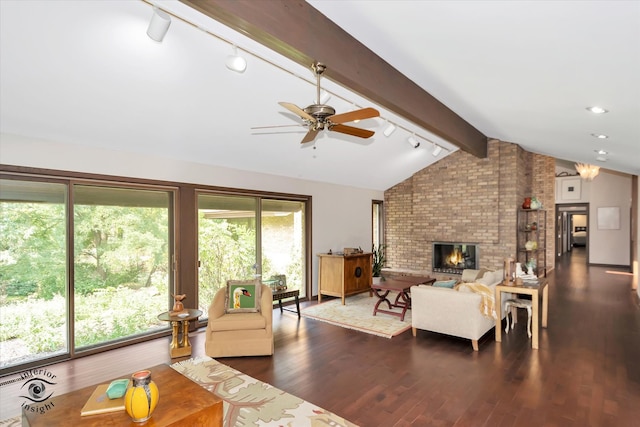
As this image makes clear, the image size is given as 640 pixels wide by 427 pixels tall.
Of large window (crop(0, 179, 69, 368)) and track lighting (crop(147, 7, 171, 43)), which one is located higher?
track lighting (crop(147, 7, 171, 43))

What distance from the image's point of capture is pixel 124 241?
4.70 metres

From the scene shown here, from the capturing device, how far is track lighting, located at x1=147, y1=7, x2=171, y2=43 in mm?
2316

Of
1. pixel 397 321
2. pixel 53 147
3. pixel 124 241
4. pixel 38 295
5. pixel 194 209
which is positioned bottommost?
pixel 397 321

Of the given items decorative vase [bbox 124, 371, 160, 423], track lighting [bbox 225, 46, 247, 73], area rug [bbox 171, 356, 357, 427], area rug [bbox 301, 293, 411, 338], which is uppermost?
track lighting [bbox 225, 46, 247, 73]

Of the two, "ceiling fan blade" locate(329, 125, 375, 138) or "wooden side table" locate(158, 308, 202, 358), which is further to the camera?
"wooden side table" locate(158, 308, 202, 358)

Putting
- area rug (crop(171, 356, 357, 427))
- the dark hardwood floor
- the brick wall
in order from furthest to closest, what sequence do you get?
the brick wall → the dark hardwood floor → area rug (crop(171, 356, 357, 427))

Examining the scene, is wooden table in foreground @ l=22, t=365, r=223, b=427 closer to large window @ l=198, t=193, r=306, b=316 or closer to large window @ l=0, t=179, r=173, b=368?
large window @ l=0, t=179, r=173, b=368

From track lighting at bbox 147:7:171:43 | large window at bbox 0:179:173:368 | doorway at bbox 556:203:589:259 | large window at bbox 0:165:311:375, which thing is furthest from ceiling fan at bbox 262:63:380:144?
doorway at bbox 556:203:589:259

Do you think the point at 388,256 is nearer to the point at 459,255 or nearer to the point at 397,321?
the point at 459,255

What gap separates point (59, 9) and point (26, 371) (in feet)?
11.9

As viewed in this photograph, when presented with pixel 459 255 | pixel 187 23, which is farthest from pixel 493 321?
pixel 187 23

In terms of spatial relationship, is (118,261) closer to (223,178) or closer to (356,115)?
(223,178)

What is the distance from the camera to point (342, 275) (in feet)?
22.3

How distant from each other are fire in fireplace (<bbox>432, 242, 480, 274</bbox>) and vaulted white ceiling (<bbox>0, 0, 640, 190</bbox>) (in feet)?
11.5
